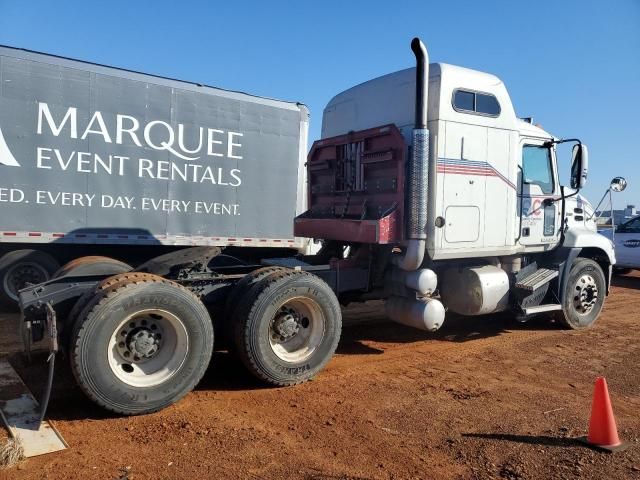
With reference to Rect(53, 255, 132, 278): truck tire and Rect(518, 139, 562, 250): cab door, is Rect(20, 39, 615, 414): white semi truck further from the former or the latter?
Rect(53, 255, 132, 278): truck tire

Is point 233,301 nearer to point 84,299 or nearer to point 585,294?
point 84,299

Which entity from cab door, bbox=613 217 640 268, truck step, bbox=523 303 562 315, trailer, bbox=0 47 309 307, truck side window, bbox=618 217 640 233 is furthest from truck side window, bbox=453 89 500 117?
truck side window, bbox=618 217 640 233

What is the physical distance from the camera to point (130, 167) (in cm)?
892

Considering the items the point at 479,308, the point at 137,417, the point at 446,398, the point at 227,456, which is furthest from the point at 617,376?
the point at 137,417

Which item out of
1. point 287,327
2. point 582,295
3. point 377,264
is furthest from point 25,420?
point 582,295

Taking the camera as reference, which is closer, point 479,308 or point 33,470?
point 33,470

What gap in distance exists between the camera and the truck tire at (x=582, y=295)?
7.90 m

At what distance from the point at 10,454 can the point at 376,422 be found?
267cm

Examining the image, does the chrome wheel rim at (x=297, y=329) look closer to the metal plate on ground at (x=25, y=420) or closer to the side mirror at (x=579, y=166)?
the metal plate on ground at (x=25, y=420)

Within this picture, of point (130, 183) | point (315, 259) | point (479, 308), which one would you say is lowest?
point (479, 308)

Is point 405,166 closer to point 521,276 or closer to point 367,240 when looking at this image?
point 367,240

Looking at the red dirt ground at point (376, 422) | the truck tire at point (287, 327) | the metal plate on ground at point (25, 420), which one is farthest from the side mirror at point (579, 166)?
the metal plate on ground at point (25, 420)

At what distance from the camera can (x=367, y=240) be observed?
6234 mm

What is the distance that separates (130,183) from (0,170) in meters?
1.88
